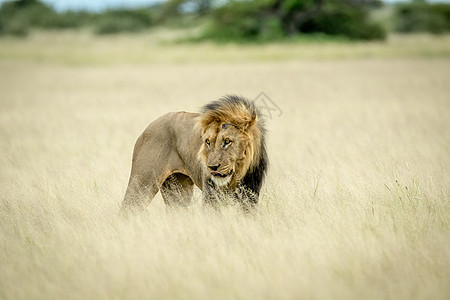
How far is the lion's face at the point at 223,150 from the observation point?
4.44 m

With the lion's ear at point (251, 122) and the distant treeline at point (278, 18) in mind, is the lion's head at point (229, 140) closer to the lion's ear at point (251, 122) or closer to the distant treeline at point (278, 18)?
the lion's ear at point (251, 122)

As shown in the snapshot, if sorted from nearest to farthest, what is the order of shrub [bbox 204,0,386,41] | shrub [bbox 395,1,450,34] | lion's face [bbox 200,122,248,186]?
lion's face [bbox 200,122,248,186] < shrub [bbox 204,0,386,41] < shrub [bbox 395,1,450,34]

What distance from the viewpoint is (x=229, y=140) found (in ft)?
14.8

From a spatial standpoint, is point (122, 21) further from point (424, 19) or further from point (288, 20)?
point (424, 19)

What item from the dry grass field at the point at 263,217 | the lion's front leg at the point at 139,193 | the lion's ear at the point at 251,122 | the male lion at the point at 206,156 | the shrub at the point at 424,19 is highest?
the lion's ear at the point at 251,122

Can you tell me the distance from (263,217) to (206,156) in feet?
2.88

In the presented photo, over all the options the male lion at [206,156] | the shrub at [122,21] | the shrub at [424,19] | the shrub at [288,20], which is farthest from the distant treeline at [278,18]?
the male lion at [206,156]

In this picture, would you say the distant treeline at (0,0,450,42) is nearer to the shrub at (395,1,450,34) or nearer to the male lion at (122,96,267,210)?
the shrub at (395,1,450,34)

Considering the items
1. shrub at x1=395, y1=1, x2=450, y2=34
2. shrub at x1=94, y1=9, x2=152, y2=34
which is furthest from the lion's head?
shrub at x1=94, y1=9, x2=152, y2=34

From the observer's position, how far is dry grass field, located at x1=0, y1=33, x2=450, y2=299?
3773mm

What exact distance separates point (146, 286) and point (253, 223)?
4.28ft

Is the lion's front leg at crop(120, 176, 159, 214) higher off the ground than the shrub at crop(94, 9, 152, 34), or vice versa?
the shrub at crop(94, 9, 152, 34)

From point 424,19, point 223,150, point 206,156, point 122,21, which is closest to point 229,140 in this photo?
point 223,150

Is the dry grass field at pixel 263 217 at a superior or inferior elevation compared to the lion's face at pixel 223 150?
inferior
